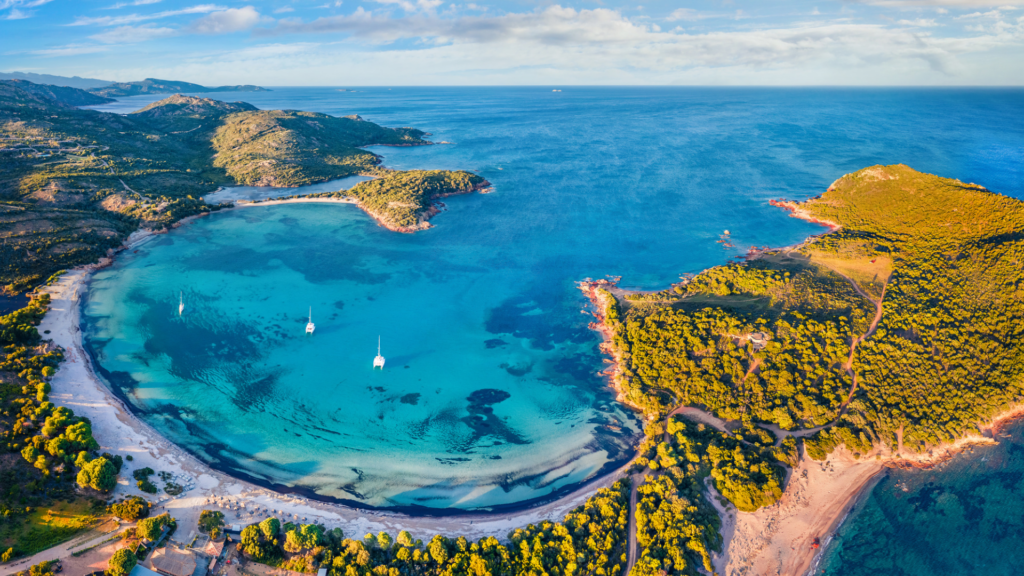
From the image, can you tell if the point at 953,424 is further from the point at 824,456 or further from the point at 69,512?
the point at 69,512

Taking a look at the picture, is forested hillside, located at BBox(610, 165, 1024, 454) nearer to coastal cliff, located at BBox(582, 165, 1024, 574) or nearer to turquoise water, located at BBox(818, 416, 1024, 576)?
coastal cliff, located at BBox(582, 165, 1024, 574)

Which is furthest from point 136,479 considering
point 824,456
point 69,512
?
point 824,456

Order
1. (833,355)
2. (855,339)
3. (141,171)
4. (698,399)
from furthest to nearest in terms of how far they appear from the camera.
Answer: (141,171) → (855,339) → (833,355) → (698,399)

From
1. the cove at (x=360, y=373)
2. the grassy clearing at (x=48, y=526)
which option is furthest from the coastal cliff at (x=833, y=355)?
the grassy clearing at (x=48, y=526)

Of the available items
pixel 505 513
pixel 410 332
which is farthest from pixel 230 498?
pixel 410 332

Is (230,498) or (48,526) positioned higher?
(48,526)

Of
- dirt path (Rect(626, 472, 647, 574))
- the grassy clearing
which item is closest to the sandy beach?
the grassy clearing

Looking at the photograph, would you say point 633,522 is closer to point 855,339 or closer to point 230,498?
point 230,498
